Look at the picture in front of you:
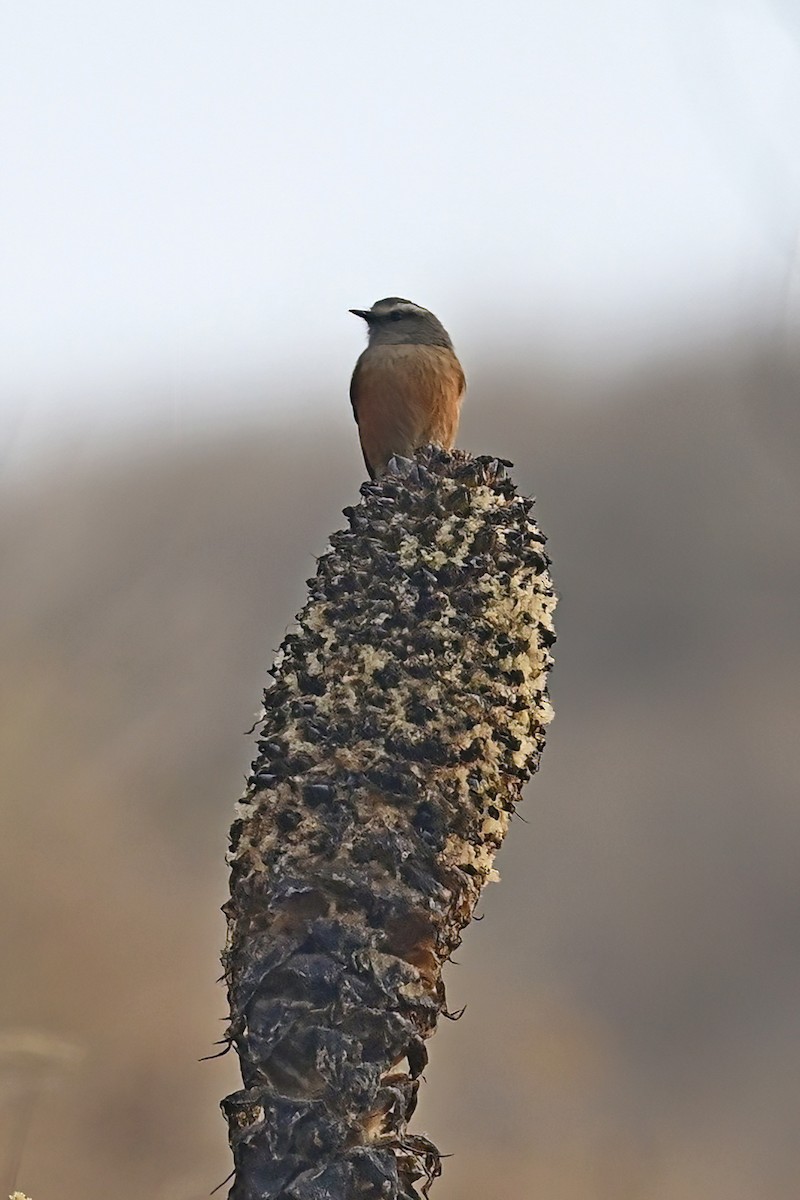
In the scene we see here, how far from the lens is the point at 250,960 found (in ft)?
5.16

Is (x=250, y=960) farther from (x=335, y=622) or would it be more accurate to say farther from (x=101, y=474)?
(x=101, y=474)

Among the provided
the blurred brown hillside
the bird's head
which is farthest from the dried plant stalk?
the blurred brown hillside

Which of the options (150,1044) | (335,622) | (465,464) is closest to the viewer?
(335,622)

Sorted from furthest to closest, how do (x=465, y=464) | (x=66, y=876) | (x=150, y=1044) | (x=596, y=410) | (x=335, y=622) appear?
1. (x=596, y=410)
2. (x=66, y=876)
3. (x=150, y=1044)
4. (x=465, y=464)
5. (x=335, y=622)

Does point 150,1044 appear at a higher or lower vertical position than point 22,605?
lower

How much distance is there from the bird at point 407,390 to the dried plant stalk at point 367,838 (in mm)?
1053

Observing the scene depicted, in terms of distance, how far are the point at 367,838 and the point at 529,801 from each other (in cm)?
938

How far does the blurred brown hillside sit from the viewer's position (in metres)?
7.32

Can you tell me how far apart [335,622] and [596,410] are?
41.4ft

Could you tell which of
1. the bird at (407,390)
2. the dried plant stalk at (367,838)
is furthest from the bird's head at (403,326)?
the dried plant stalk at (367,838)

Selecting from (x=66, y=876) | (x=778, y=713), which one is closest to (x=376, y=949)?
(x=66, y=876)

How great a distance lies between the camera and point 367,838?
1.56 metres

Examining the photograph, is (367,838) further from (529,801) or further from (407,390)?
(529,801)

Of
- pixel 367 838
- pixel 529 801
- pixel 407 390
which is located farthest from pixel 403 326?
pixel 529 801
